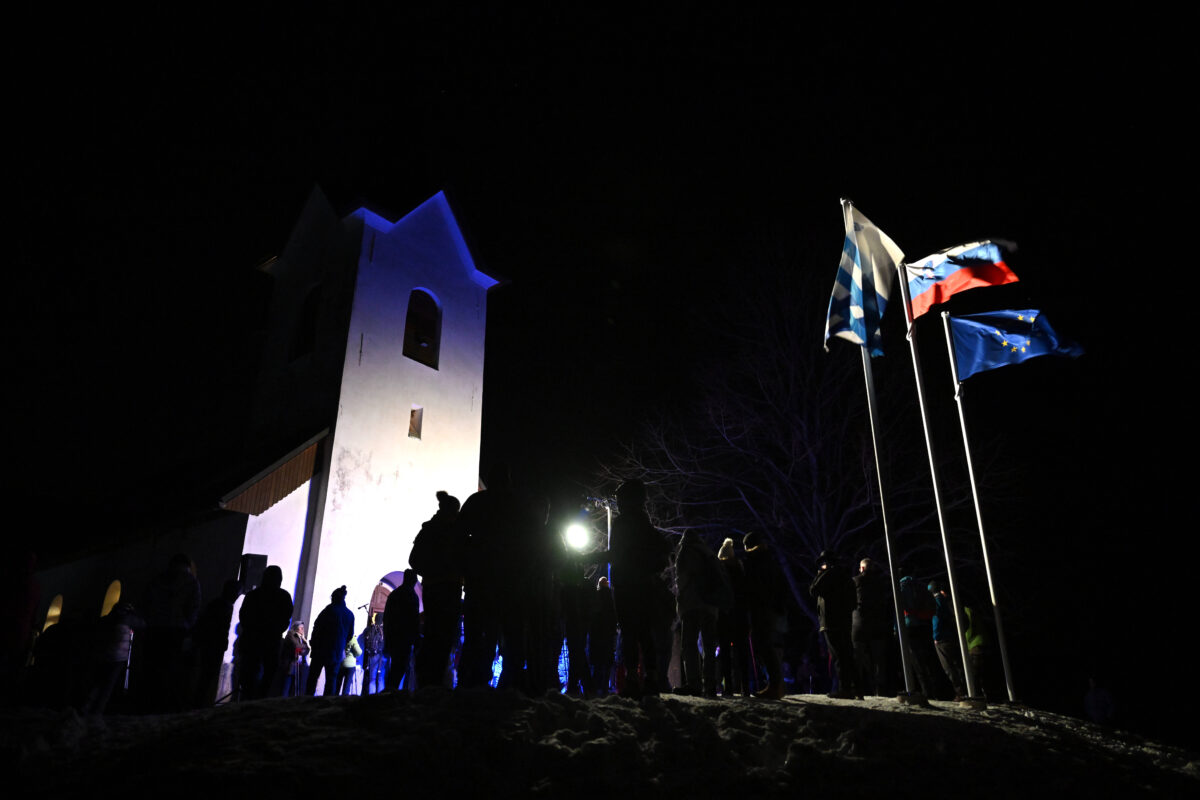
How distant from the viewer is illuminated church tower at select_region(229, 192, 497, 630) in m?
14.9

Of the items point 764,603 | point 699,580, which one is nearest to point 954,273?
point 764,603

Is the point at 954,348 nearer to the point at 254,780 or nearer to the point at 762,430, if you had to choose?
the point at 762,430

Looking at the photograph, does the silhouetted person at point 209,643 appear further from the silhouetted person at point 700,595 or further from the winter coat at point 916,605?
the winter coat at point 916,605

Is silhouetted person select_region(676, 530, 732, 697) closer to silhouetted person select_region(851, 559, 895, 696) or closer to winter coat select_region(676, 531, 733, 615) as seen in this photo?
winter coat select_region(676, 531, 733, 615)

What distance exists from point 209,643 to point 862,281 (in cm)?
984

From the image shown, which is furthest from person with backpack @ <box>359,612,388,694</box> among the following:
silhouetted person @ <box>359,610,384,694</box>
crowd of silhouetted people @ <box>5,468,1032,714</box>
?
Answer: crowd of silhouetted people @ <box>5,468,1032,714</box>

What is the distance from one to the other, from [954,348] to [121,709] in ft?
39.5

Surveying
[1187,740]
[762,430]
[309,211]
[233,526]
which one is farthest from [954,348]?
[1187,740]

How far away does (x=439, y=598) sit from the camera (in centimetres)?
619

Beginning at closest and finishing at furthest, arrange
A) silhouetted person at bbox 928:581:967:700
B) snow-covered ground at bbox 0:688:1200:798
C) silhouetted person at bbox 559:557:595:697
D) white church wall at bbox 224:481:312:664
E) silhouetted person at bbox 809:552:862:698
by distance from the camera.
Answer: snow-covered ground at bbox 0:688:1200:798 → silhouetted person at bbox 559:557:595:697 → silhouetted person at bbox 809:552:862:698 → silhouetted person at bbox 928:581:967:700 → white church wall at bbox 224:481:312:664

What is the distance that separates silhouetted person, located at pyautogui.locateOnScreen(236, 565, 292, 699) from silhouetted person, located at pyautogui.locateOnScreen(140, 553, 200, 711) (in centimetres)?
64

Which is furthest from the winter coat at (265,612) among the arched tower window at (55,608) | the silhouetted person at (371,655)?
the arched tower window at (55,608)

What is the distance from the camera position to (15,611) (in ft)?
20.6

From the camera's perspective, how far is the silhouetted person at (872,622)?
9375mm
